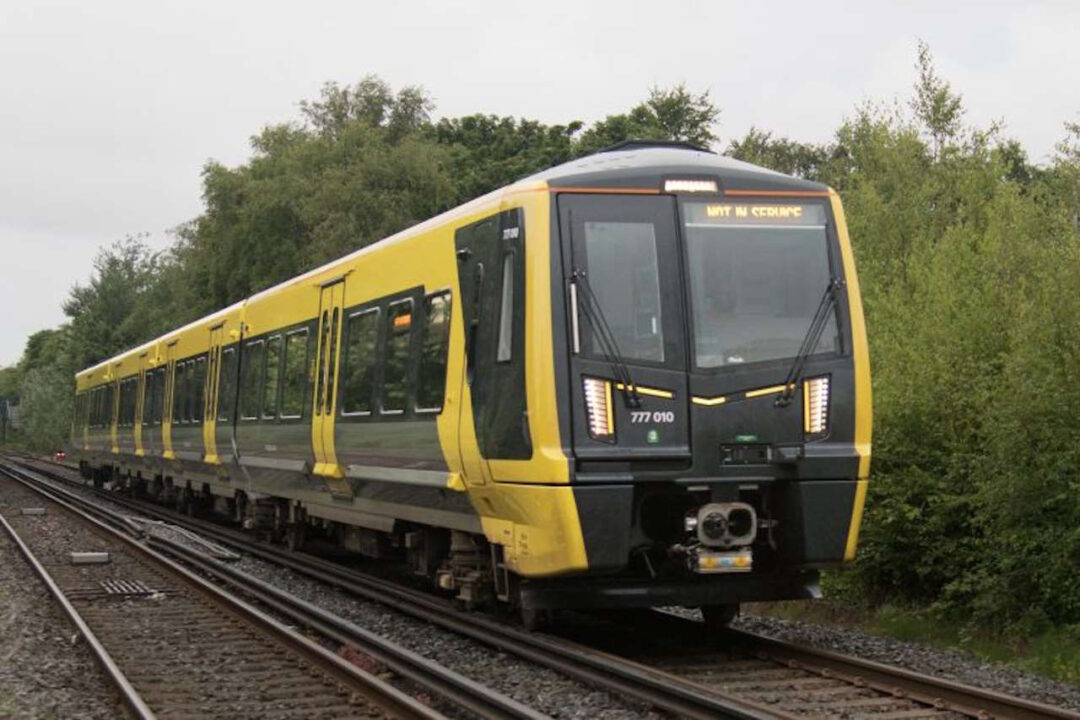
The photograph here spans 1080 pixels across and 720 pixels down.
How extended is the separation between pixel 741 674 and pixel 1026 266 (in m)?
4.60

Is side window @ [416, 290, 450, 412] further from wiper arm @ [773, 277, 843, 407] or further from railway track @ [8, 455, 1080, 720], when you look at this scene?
wiper arm @ [773, 277, 843, 407]

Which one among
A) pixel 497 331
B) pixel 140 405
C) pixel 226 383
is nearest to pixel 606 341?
pixel 497 331

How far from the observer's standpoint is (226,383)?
58.2 ft

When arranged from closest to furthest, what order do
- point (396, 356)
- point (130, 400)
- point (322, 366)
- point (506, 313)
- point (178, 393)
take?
1. point (506, 313)
2. point (396, 356)
3. point (322, 366)
4. point (178, 393)
5. point (130, 400)

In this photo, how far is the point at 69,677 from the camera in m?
8.71

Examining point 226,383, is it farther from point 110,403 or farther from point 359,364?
point 110,403

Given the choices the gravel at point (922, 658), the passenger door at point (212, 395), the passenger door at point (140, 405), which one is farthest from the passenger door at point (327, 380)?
the passenger door at point (140, 405)

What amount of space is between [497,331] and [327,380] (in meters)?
4.37

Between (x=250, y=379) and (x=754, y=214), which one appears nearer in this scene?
(x=754, y=214)

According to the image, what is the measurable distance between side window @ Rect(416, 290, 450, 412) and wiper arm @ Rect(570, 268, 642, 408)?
68.8 inches

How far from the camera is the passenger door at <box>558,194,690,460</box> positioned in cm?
805

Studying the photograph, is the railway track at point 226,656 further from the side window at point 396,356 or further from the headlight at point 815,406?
the headlight at point 815,406

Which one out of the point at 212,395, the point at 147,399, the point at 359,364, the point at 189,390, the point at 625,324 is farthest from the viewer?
the point at 147,399

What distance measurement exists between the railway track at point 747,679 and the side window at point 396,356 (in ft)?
5.80
